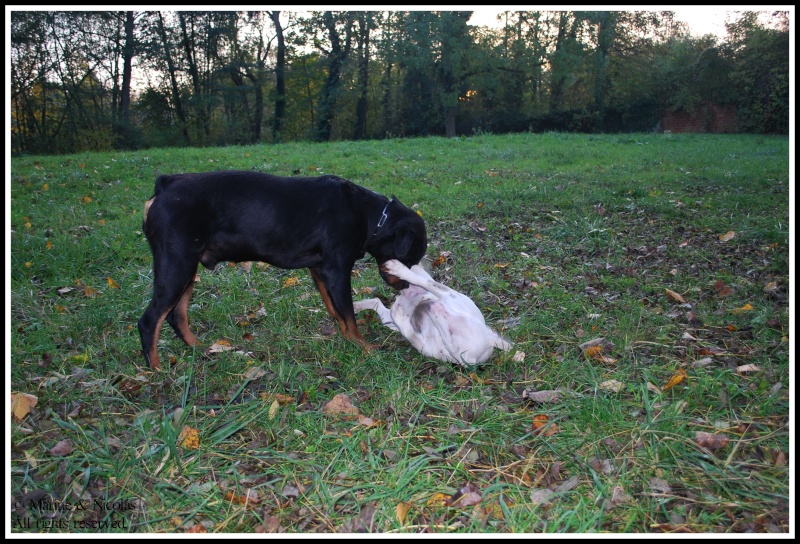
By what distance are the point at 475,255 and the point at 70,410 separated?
13.6ft

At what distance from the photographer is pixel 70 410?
321 centimetres

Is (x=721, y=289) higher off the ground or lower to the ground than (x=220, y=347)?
higher

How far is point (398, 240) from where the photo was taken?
4.36m

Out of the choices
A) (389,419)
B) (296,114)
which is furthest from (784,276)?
(296,114)

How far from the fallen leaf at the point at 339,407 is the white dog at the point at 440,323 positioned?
0.81m

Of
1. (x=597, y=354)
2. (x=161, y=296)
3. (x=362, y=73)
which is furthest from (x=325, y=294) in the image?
(x=362, y=73)

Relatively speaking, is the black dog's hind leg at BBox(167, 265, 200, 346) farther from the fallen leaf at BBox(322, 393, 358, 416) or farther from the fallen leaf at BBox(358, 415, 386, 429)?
the fallen leaf at BBox(358, 415, 386, 429)

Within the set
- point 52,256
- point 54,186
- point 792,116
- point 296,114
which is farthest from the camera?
point 296,114

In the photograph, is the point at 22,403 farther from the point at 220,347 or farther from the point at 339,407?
the point at 339,407

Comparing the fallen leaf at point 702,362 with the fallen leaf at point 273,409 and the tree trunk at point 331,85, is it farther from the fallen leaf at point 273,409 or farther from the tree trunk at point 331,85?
the tree trunk at point 331,85

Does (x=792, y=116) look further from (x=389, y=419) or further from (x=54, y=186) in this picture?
(x=54, y=186)

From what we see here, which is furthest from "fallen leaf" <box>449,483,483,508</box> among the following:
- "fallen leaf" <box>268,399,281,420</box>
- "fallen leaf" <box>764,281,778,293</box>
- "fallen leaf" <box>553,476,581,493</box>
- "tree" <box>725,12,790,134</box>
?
"tree" <box>725,12,790,134</box>

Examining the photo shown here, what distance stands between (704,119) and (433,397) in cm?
3139

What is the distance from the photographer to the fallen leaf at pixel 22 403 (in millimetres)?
3119
